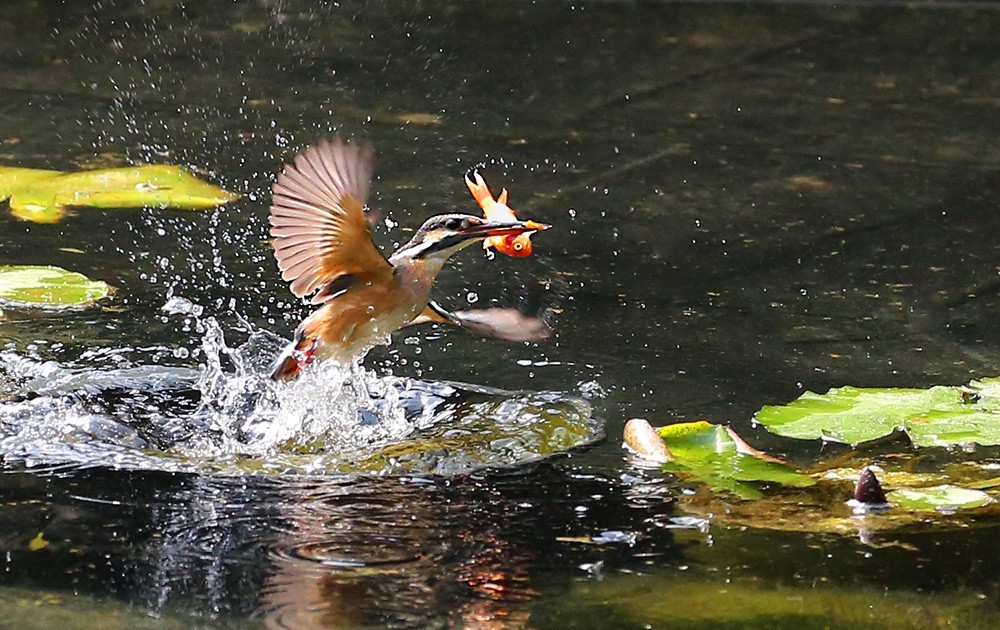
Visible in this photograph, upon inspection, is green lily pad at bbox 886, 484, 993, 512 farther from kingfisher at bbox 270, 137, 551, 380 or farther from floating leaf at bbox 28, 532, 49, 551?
floating leaf at bbox 28, 532, 49, 551

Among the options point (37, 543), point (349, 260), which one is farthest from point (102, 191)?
point (37, 543)

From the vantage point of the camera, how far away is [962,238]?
17.4ft

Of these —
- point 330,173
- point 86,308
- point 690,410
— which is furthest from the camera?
point 86,308

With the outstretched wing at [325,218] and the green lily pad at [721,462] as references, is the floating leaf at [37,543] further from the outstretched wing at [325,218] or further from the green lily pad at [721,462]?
the green lily pad at [721,462]

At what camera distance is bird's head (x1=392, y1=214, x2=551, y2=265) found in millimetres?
3559

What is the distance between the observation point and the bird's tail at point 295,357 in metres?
3.86

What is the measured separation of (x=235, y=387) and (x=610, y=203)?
7.04ft

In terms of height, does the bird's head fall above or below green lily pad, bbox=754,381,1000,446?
above

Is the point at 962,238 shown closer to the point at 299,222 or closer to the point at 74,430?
the point at 299,222

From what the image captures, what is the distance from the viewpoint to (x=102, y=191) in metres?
5.38

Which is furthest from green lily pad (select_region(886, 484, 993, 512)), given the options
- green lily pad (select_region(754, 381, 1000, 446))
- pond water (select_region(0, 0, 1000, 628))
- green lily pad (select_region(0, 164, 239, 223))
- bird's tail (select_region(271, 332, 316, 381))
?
green lily pad (select_region(0, 164, 239, 223))

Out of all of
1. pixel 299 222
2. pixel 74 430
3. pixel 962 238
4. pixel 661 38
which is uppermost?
pixel 661 38

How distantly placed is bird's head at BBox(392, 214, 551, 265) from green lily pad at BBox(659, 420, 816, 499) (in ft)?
1.87

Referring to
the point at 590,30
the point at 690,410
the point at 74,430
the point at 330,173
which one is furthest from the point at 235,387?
the point at 590,30
